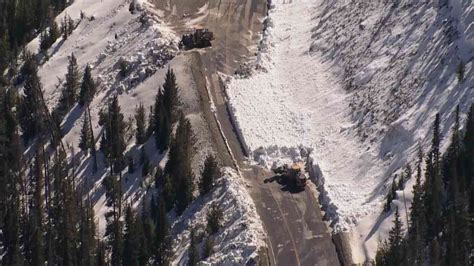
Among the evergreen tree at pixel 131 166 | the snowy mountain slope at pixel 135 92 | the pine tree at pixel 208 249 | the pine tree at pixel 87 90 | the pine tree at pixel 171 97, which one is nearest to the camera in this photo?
the pine tree at pixel 208 249

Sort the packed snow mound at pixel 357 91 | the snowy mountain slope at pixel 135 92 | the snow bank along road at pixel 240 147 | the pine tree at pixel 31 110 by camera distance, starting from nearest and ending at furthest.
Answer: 1. the snow bank along road at pixel 240 147
2. the snowy mountain slope at pixel 135 92
3. the packed snow mound at pixel 357 91
4. the pine tree at pixel 31 110

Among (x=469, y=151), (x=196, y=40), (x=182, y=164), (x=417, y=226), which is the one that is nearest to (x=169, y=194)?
(x=182, y=164)

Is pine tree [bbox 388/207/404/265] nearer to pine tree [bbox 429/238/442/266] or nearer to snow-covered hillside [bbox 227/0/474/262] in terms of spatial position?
pine tree [bbox 429/238/442/266]

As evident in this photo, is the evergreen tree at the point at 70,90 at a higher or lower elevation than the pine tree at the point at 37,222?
higher

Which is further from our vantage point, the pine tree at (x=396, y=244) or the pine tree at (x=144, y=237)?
the pine tree at (x=144, y=237)

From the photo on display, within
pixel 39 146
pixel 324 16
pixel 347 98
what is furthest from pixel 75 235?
pixel 324 16

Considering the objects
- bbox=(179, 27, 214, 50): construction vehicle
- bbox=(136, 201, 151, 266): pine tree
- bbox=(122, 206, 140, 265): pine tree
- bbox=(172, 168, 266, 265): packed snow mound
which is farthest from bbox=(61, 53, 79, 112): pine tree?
bbox=(122, 206, 140, 265): pine tree

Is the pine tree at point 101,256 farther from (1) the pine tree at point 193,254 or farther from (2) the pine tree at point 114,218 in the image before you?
(1) the pine tree at point 193,254

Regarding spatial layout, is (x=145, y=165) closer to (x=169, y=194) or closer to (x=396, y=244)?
(x=169, y=194)

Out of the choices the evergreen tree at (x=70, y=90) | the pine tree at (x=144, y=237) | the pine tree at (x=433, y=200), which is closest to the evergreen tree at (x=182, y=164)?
the pine tree at (x=144, y=237)
